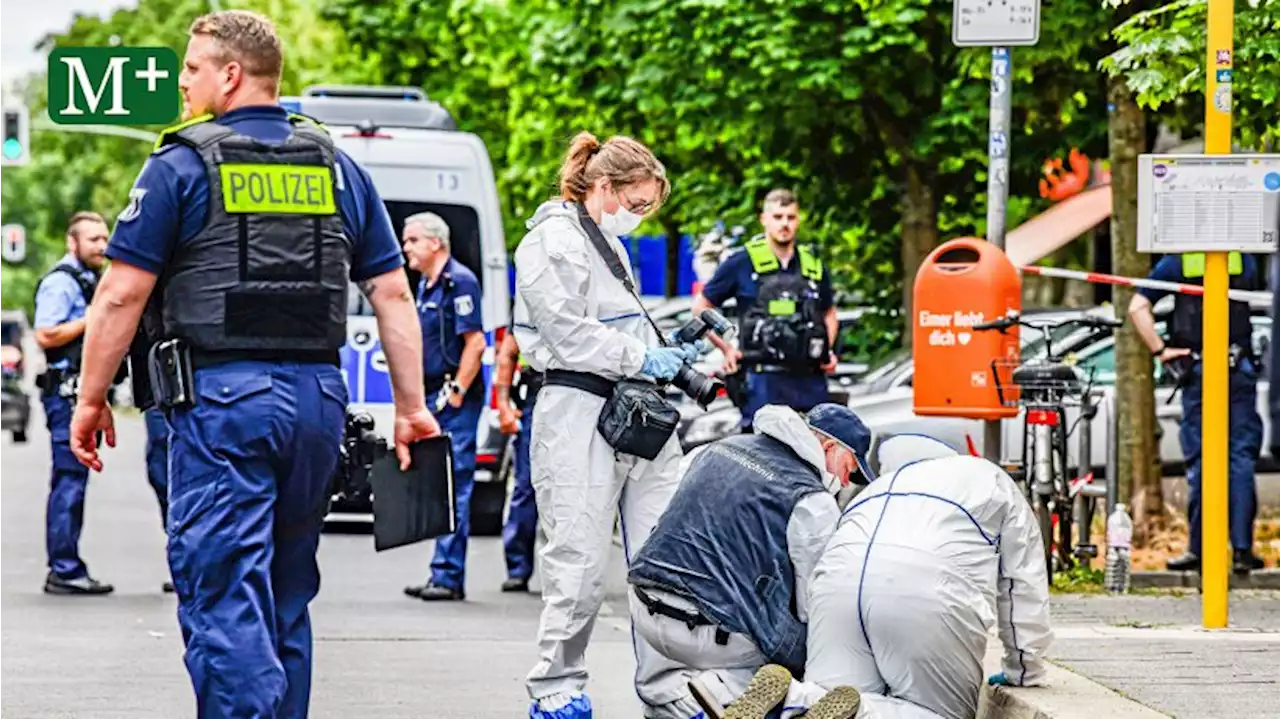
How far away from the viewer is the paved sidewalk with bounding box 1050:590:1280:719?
25.9 feet

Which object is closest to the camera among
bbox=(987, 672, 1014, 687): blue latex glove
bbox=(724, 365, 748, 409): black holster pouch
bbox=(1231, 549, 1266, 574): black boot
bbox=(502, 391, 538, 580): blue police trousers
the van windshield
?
bbox=(987, 672, 1014, 687): blue latex glove

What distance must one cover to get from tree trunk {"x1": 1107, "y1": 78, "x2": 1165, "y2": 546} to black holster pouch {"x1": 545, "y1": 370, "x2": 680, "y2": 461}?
617 cm

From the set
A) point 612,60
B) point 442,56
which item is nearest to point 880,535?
point 612,60

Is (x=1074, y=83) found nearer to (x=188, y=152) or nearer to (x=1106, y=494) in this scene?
(x=1106, y=494)

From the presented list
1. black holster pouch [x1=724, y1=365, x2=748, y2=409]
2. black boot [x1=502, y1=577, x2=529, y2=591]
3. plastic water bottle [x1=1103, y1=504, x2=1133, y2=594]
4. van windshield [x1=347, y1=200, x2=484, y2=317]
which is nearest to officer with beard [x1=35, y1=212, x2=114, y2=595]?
Answer: black boot [x1=502, y1=577, x2=529, y2=591]

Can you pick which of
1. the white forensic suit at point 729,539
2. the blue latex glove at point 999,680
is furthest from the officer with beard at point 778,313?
the white forensic suit at point 729,539

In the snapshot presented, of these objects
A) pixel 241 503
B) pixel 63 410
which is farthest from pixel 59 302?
pixel 241 503

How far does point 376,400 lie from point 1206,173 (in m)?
8.06

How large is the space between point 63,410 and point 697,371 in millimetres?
5425

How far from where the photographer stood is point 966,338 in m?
Result: 11.9

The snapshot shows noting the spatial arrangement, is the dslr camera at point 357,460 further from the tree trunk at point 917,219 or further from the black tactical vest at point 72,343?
the tree trunk at point 917,219

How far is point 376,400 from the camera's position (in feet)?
55.2

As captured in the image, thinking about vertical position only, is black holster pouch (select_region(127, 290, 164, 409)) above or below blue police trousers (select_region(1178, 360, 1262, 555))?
above

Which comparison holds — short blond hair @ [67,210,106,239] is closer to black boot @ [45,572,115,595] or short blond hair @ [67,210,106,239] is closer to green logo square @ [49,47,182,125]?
black boot @ [45,572,115,595]
